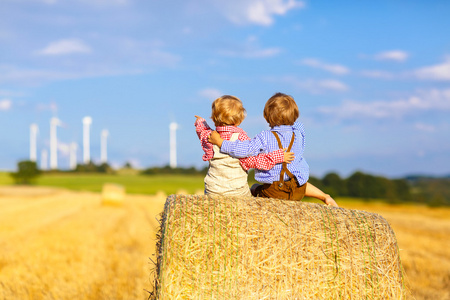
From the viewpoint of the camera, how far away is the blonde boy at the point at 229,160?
542 cm

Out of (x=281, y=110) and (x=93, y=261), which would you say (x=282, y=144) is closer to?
(x=281, y=110)

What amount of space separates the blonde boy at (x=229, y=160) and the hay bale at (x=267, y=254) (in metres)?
0.33

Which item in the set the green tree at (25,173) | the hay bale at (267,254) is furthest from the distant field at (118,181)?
the hay bale at (267,254)

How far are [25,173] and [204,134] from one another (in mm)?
78974

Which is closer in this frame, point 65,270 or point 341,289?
point 341,289

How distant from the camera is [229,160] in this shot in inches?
215

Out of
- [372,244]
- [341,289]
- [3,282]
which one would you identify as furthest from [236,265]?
[3,282]

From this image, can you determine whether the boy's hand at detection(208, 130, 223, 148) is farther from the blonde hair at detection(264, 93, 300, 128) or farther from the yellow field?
the yellow field

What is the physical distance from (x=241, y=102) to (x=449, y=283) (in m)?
5.92

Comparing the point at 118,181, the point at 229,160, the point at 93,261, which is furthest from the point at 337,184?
the point at 118,181

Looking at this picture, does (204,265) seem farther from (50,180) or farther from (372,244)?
(50,180)

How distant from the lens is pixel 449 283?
9109 mm

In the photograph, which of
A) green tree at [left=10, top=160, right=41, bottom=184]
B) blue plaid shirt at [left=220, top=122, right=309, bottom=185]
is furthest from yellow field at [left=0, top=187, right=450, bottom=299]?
green tree at [left=10, top=160, right=41, bottom=184]

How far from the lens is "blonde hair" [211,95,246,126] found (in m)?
5.44
